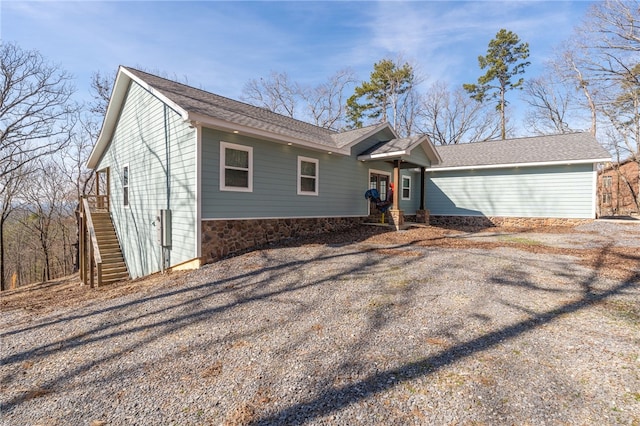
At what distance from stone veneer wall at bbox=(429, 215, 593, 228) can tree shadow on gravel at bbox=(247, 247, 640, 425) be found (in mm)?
10389

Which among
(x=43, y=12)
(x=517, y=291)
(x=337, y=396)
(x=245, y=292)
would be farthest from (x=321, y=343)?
(x=43, y=12)

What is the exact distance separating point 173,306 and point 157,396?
228 centimetres

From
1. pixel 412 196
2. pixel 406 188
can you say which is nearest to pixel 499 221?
pixel 412 196

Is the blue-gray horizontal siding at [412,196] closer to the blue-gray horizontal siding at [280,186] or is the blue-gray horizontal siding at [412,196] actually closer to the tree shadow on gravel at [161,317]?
the blue-gray horizontal siding at [280,186]

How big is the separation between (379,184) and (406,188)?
7.45ft

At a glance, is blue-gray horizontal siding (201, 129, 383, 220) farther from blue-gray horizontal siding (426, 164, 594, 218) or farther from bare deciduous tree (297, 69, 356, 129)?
bare deciduous tree (297, 69, 356, 129)

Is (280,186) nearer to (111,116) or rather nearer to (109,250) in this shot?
(109,250)

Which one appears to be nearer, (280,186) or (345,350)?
(345,350)

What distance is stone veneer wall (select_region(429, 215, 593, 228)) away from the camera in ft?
39.6

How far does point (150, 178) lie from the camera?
9.03 m

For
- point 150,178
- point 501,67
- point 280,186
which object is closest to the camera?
point 280,186

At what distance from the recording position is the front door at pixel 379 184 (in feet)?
39.1

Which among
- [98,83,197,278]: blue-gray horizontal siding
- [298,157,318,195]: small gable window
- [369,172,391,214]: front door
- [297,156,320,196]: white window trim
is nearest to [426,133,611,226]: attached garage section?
[369,172,391,214]: front door

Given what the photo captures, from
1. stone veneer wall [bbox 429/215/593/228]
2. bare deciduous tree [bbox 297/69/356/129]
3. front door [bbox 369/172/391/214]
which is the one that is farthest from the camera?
bare deciduous tree [bbox 297/69/356/129]
